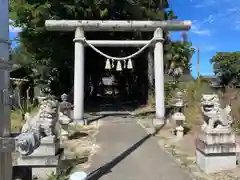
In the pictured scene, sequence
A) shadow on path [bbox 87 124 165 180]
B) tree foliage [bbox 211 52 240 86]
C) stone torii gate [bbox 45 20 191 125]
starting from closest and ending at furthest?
shadow on path [bbox 87 124 165 180] → stone torii gate [bbox 45 20 191 125] → tree foliage [bbox 211 52 240 86]

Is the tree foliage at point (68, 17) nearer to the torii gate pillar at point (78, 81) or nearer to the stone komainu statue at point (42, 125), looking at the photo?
the torii gate pillar at point (78, 81)

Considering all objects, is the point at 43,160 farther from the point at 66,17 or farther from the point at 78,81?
the point at 66,17

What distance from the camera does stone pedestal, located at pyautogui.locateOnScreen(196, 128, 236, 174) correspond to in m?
5.48

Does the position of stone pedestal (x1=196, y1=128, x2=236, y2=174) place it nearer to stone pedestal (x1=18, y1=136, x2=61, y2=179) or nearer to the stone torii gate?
stone pedestal (x1=18, y1=136, x2=61, y2=179)

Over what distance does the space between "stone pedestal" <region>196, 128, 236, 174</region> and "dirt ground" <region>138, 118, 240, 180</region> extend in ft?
0.43

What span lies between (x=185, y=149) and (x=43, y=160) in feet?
13.5

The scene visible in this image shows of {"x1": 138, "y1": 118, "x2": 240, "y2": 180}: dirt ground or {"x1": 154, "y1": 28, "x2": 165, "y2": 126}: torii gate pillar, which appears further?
{"x1": 154, "y1": 28, "x2": 165, "y2": 126}: torii gate pillar

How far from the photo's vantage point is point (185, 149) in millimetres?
7562

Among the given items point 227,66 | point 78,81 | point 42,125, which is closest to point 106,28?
point 78,81

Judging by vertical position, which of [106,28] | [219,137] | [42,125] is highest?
[106,28]

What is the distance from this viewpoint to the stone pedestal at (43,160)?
4664 millimetres

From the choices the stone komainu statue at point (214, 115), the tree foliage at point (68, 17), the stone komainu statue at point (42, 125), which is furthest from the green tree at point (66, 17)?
the stone komainu statue at point (214, 115)

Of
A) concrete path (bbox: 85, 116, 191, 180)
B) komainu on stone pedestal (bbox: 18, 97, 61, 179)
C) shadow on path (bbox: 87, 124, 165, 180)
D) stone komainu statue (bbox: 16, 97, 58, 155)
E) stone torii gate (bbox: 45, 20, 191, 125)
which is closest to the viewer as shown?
stone komainu statue (bbox: 16, 97, 58, 155)

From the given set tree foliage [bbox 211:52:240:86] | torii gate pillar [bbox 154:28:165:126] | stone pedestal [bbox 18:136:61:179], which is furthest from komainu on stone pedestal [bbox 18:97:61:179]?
tree foliage [bbox 211:52:240:86]
